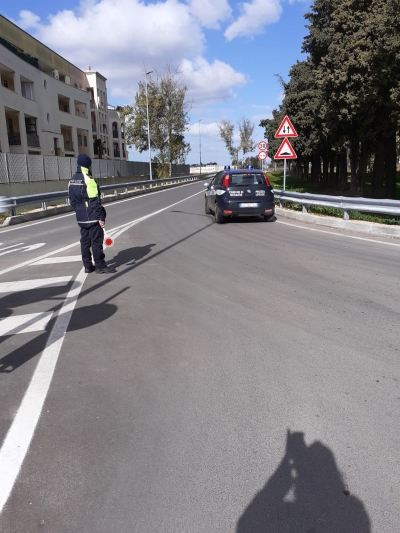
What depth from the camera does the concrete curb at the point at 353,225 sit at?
1112cm

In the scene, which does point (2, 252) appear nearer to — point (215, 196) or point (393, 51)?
point (215, 196)

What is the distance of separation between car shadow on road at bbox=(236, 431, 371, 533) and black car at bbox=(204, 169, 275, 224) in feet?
36.8

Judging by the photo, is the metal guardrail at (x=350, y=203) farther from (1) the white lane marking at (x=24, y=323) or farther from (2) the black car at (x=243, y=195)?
(1) the white lane marking at (x=24, y=323)

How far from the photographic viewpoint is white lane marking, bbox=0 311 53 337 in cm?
507

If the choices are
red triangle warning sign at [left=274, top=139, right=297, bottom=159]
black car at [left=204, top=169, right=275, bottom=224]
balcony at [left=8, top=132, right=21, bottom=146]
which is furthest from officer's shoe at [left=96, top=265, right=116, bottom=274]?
balcony at [left=8, top=132, right=21, bottom=146]

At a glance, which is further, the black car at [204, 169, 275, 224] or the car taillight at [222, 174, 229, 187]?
the car taillight at [222, 174, 229, 187]

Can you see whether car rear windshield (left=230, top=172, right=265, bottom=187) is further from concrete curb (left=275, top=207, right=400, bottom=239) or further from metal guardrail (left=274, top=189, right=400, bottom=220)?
concrete curb (left=275, top=207, right=400, bottom=239)

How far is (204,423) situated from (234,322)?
2087 mm

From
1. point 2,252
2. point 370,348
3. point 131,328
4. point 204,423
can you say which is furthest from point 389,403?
point 2,252

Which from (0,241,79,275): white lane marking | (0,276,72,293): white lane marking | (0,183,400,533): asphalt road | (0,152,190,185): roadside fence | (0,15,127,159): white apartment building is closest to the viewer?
(0,183,400,533): asphalt road

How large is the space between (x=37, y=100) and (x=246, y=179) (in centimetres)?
3130

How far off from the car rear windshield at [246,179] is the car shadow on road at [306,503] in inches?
455

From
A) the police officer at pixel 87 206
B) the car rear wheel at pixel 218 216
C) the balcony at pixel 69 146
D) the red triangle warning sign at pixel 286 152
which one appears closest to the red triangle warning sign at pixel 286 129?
the red triangle warning sign at pixel 286 152

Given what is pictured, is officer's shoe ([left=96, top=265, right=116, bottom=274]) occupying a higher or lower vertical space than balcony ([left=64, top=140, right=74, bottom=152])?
lower
